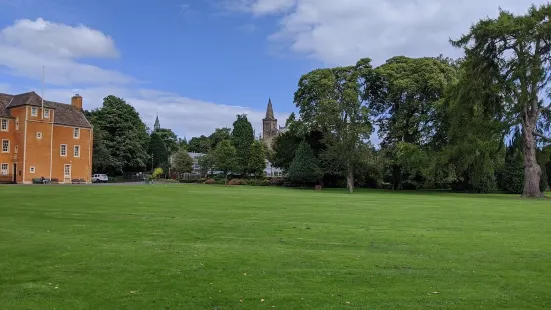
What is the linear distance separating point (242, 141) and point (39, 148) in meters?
33.5

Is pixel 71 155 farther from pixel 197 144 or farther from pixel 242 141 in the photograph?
pixel 197 144

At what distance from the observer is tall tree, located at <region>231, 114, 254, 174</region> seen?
8025 cm

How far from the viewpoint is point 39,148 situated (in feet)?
203

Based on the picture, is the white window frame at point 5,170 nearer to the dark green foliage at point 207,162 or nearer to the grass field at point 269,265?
the dark green foliage at point 207,162

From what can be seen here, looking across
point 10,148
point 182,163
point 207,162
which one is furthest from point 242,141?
point 10,148

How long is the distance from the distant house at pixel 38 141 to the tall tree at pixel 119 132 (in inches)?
515

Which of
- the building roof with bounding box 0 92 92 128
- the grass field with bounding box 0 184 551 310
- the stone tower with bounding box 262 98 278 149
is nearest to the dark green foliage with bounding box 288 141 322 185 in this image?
the building roof with bounding box 0 92 92 128

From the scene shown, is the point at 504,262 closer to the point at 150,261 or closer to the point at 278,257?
the point at 278,257

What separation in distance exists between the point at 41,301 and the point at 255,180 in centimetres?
6780

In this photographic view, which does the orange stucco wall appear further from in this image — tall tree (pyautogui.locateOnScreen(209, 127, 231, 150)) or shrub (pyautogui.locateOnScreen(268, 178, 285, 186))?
tall tree (pyautogui.locateOnScreen(209, 127, 231, 150))

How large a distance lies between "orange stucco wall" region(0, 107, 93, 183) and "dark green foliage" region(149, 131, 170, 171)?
36214mm

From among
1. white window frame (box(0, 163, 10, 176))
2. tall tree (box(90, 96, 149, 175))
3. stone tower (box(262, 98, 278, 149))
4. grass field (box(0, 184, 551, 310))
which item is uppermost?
stone tower (box(262, 98, 278, 149))

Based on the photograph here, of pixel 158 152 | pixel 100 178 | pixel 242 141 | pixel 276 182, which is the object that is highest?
pixel 242 141

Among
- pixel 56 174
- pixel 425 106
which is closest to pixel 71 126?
pixel 56 174
